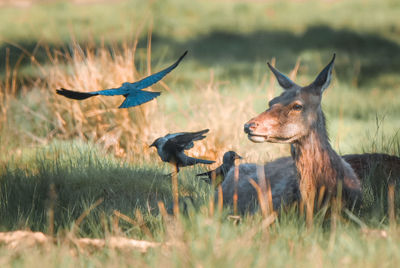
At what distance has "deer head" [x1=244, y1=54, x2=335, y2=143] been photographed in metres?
3.71

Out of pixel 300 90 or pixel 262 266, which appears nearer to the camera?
pixel 262 266

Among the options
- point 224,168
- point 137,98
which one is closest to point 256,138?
point 137,98

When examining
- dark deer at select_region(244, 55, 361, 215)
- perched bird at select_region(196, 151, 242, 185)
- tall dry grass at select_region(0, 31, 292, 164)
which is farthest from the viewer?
tall dry grass at select_region(0, 31, 292, 164)

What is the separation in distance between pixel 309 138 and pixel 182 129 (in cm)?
332

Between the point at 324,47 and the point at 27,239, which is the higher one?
the point at 324,47

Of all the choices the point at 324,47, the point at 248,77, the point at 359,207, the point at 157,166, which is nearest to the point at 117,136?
the point at 157,166

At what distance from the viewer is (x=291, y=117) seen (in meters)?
3.83

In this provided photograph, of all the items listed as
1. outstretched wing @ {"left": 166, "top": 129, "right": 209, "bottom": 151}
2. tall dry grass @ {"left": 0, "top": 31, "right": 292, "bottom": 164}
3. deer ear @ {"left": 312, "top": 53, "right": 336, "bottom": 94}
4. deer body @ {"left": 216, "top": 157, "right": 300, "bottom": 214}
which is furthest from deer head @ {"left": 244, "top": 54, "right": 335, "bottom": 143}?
tall dry grass @ {"left": 0, "top": 31, "right": 292, "bottom": 164}

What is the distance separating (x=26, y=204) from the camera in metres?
4.21

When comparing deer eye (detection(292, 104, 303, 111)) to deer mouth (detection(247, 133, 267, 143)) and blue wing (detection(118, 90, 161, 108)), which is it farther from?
blue wing (detection(118, 90, 161, 108))

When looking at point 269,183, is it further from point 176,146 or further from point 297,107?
point 176,146

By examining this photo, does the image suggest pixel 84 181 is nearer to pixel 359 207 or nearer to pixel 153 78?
pixel 153 78

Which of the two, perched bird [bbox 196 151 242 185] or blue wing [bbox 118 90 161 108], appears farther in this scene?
perched bird [bbox 196 151 242 185]

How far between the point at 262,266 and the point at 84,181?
102 inches
